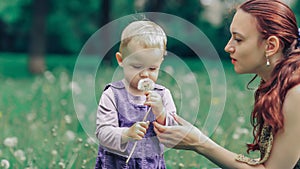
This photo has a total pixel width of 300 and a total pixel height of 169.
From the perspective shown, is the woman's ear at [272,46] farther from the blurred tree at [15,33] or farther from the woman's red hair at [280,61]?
the blurred tree at [15,33]

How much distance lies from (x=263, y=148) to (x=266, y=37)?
454 millimetres

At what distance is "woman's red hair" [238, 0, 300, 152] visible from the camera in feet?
8.95

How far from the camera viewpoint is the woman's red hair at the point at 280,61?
273 cm

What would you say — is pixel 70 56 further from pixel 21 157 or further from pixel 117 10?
pixel 21 157

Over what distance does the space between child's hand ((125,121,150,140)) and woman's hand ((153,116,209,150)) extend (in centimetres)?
10

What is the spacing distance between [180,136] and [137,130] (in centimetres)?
21

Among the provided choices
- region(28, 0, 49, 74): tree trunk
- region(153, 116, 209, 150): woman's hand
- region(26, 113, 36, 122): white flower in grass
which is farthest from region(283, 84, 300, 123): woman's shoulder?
region(28, 0, 49, 74): tree trunk

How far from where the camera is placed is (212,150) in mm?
2816

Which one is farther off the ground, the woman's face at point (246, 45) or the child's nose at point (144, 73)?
the woman's face at point (246, 45)

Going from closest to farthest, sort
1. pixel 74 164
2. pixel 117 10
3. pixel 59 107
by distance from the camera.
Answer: pixel 74 164 < pixel 59 107 < pixel 117 10

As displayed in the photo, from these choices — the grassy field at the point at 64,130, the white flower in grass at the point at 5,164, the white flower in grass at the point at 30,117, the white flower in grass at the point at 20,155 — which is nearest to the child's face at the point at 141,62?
the grassy field at the point at 64,130

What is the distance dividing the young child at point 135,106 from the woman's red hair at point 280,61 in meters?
0.37

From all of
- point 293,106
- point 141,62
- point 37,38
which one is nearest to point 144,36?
point 141,62

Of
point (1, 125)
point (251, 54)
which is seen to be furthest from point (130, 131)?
point (1, 125)
